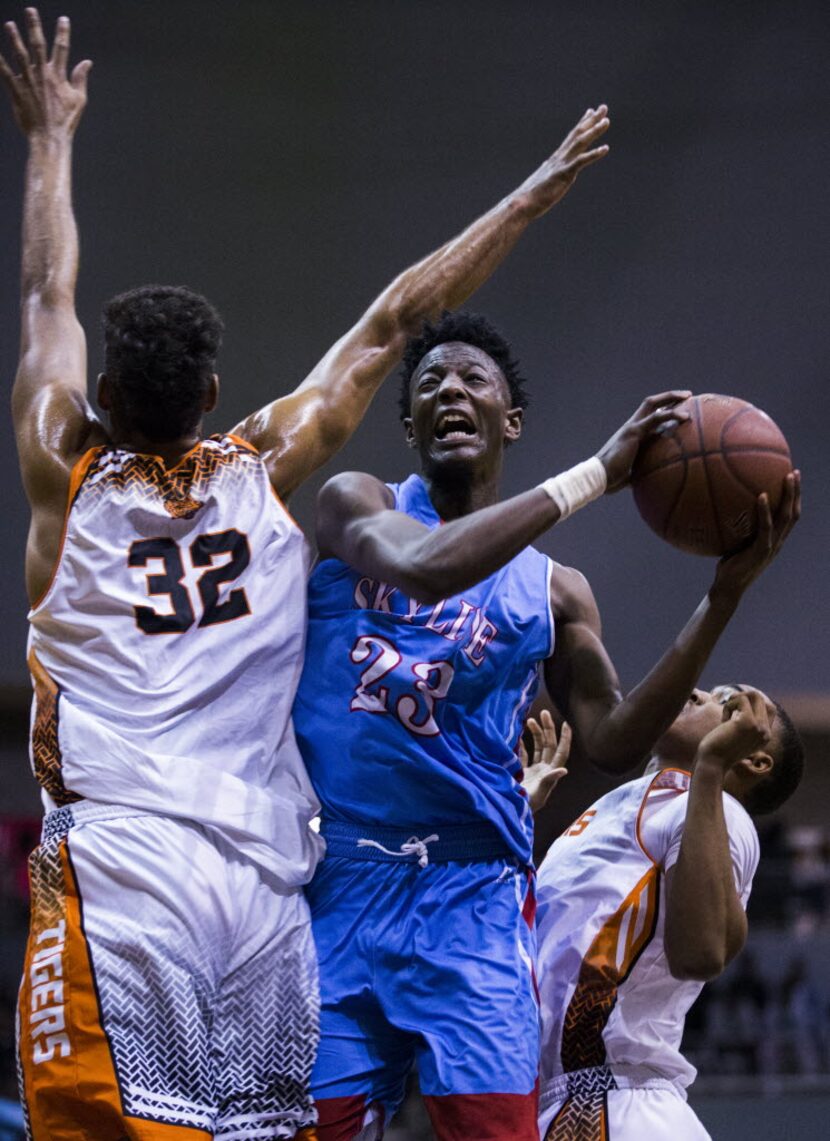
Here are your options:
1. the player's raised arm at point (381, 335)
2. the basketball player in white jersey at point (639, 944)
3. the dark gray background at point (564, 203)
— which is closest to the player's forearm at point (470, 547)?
the player's raised arm at point (381, 335)

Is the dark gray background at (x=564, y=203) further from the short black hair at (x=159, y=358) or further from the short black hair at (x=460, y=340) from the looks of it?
the short black hair at (x=159, y=358)

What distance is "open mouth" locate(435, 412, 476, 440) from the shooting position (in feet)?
11.8

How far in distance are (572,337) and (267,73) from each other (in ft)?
10.4

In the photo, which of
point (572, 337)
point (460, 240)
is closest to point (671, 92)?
point (572, 337)

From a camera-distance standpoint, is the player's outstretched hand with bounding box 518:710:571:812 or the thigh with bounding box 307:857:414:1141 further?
the player's outstretched hand with bounding box 518:710:571:812

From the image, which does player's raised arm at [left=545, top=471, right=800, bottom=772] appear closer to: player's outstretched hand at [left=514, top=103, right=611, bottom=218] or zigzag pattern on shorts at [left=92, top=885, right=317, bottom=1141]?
zigzag pattern on shorts at [left=92, top=885, right=317, bottom=1141]

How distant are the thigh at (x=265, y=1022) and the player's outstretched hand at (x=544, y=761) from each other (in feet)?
4.42

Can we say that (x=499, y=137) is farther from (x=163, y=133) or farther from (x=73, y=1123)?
(x=73, y=1123)

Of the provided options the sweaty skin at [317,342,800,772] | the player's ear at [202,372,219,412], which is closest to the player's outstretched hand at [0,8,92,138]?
the player's ear at [202,372,219,412]

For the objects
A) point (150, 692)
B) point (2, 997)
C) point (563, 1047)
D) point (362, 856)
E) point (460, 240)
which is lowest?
point (2, 997)

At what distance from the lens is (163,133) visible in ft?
36.7

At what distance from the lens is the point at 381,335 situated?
3.62 m

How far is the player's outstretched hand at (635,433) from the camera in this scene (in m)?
3.10

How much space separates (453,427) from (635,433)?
64 centimetres
